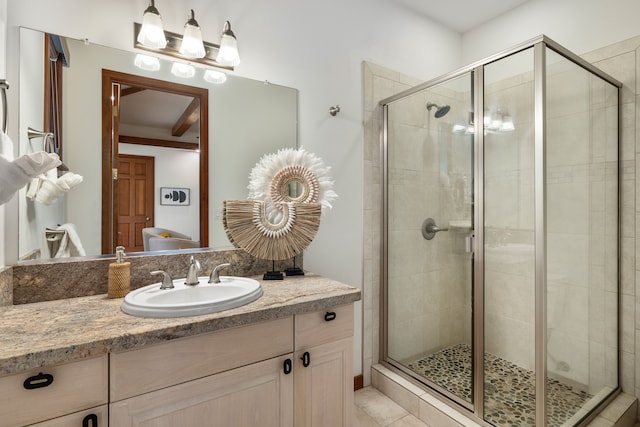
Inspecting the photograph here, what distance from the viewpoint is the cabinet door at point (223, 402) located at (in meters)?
0.90

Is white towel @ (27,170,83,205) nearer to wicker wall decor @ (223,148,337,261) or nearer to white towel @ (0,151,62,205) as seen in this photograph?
white towel @ (0,151,62,205)

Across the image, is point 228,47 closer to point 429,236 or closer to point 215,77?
point 215,77

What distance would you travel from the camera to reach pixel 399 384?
189 cm

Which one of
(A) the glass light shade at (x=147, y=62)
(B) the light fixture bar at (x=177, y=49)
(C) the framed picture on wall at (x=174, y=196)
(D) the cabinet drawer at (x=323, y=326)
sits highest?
(B) the light fixture bar at (x=177, y=49)

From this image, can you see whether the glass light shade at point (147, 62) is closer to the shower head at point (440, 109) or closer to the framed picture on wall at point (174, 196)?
the framed picture on wall at point (174, 196)

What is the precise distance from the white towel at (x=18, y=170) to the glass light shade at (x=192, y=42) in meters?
0.81

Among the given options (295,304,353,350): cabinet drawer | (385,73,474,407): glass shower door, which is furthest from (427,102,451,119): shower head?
(295,304,353,350): cabinet drawer

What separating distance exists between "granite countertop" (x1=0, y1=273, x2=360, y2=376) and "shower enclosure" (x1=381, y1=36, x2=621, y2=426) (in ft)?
2.70

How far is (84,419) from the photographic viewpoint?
815mm

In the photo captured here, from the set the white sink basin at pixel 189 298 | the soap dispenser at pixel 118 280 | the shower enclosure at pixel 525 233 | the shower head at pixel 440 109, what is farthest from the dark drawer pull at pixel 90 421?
the shower head at pixel 440 109

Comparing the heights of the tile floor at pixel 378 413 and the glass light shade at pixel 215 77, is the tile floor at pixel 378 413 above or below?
below

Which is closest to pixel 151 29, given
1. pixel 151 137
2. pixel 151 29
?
pixel 151 29

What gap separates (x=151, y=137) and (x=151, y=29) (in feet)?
1.45

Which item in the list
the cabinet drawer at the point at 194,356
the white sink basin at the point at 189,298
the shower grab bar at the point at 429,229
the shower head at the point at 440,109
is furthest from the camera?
the shower grab bar at the point at 429,229
